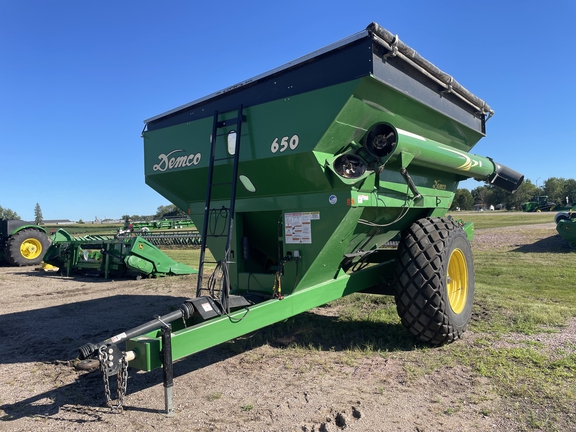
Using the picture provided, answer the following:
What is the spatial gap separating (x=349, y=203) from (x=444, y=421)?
189 cm

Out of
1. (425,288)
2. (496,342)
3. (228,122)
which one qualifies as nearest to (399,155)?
(425,288)

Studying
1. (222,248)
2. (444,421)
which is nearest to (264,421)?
(444,421)

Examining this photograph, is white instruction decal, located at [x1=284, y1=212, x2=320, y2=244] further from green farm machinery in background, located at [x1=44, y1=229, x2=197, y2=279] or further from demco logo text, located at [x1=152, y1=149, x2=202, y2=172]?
green farm machinery in background, located at [x1=44, y1=229, x2=197, y2=279]

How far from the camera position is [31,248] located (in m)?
13.7

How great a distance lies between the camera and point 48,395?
342cm

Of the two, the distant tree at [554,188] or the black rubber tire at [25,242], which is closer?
the black rubber tire at [25,242]

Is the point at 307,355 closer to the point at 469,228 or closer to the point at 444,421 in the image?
the point at 444,421

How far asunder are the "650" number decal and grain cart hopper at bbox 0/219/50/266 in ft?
41.0

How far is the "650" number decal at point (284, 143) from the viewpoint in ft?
12.7

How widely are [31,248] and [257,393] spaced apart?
43.2 ft

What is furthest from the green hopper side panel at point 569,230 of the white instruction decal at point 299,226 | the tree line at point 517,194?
the tree line at point 517,194

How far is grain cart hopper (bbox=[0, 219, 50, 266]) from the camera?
43.3 ft

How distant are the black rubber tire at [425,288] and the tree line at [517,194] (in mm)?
80692

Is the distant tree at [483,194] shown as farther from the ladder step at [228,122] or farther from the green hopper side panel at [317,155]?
the ladder step at [228,122]
